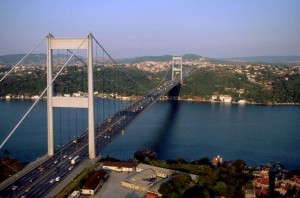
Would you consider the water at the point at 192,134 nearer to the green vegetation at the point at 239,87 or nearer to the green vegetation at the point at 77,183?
the green vegetation at the point at 77,183

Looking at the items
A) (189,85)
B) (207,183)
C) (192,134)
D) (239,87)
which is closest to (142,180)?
(207,183)

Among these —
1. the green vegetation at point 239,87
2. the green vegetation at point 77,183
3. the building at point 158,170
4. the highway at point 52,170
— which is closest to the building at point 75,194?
the green vegetation at point 77,183

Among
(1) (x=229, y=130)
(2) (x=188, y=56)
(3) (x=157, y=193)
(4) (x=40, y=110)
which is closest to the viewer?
(3) (x=157, y=193)

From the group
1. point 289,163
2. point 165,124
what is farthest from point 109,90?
point 289,163

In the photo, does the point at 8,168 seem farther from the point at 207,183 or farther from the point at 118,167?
the point at 207,183

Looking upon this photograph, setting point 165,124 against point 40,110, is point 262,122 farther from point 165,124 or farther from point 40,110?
point 40,110

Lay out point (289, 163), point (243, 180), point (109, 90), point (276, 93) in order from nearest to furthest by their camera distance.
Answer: point (243, 180) → point (289, 163) → point (109, 90) → point (276, 93)

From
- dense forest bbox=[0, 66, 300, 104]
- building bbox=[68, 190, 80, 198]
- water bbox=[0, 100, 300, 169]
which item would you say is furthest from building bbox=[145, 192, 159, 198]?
dense forest bbox=[0, 66, 300, 104]
